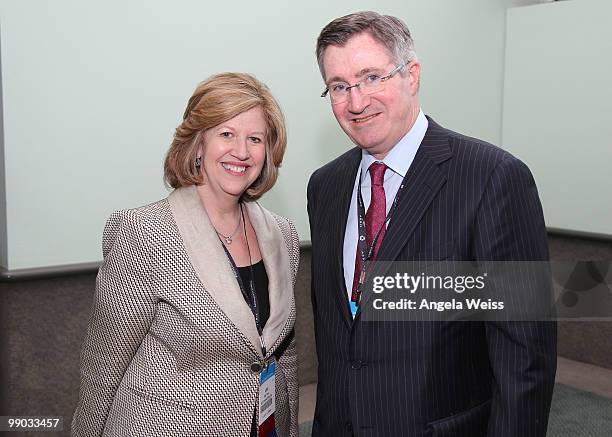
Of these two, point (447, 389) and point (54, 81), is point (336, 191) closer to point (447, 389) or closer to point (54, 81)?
point (447, 389)

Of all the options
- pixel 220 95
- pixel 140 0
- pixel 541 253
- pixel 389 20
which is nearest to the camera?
pixel 541 253

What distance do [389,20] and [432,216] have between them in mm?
501

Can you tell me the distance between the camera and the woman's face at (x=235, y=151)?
1.84m

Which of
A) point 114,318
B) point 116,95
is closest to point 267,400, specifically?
point 114,318

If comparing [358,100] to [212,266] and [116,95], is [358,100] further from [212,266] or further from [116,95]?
[116,95]

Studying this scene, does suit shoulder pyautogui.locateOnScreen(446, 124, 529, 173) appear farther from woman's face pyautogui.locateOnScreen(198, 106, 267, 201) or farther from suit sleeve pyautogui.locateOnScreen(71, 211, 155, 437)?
suit sleeve pyautogui.locateOnScreen(71, 211, 155, 437)

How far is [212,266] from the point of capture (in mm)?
1774

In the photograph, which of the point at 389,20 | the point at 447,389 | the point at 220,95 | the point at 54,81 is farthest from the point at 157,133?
the point at 447,389

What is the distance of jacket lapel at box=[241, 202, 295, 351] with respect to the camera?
72.9 inches

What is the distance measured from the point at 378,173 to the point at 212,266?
50 cm

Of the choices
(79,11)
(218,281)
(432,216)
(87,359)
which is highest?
(79,11)

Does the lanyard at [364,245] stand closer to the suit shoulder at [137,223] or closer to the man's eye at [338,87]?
the man's eye at [338,87]

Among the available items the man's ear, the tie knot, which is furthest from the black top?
the man's ear

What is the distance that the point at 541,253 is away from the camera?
1.55 metres
